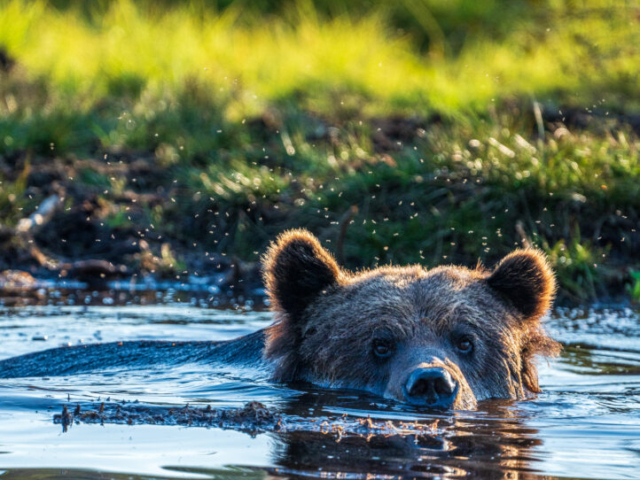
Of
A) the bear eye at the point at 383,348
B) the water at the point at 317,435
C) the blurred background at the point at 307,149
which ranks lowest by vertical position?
the water at the point at 317,435

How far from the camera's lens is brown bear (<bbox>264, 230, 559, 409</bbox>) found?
571 centimetres

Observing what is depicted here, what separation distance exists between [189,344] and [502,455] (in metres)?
2.75

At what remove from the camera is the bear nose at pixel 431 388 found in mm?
5043

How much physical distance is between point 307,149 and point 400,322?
6.97 meters

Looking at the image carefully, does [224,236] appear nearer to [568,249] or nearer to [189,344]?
[568,249]

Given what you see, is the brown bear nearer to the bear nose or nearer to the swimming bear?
the swimming bear

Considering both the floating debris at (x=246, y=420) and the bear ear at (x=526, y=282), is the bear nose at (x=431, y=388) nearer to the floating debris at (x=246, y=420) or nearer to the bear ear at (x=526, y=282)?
the floating debris at (x=246, y=420)

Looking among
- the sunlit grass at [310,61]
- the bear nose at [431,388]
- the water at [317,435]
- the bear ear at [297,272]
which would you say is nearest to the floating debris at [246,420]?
the water at [317,435]

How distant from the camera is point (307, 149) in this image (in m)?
12.5

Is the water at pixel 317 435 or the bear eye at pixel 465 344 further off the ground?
the bear eye at pixel 465 344

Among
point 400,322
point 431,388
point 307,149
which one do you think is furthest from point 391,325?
point 307,149

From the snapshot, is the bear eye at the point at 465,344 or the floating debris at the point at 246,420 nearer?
the floating debris at the point at 246,420

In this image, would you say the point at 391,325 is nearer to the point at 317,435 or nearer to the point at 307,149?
the point at 317,435

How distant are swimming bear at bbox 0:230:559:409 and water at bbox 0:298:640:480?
147mm
